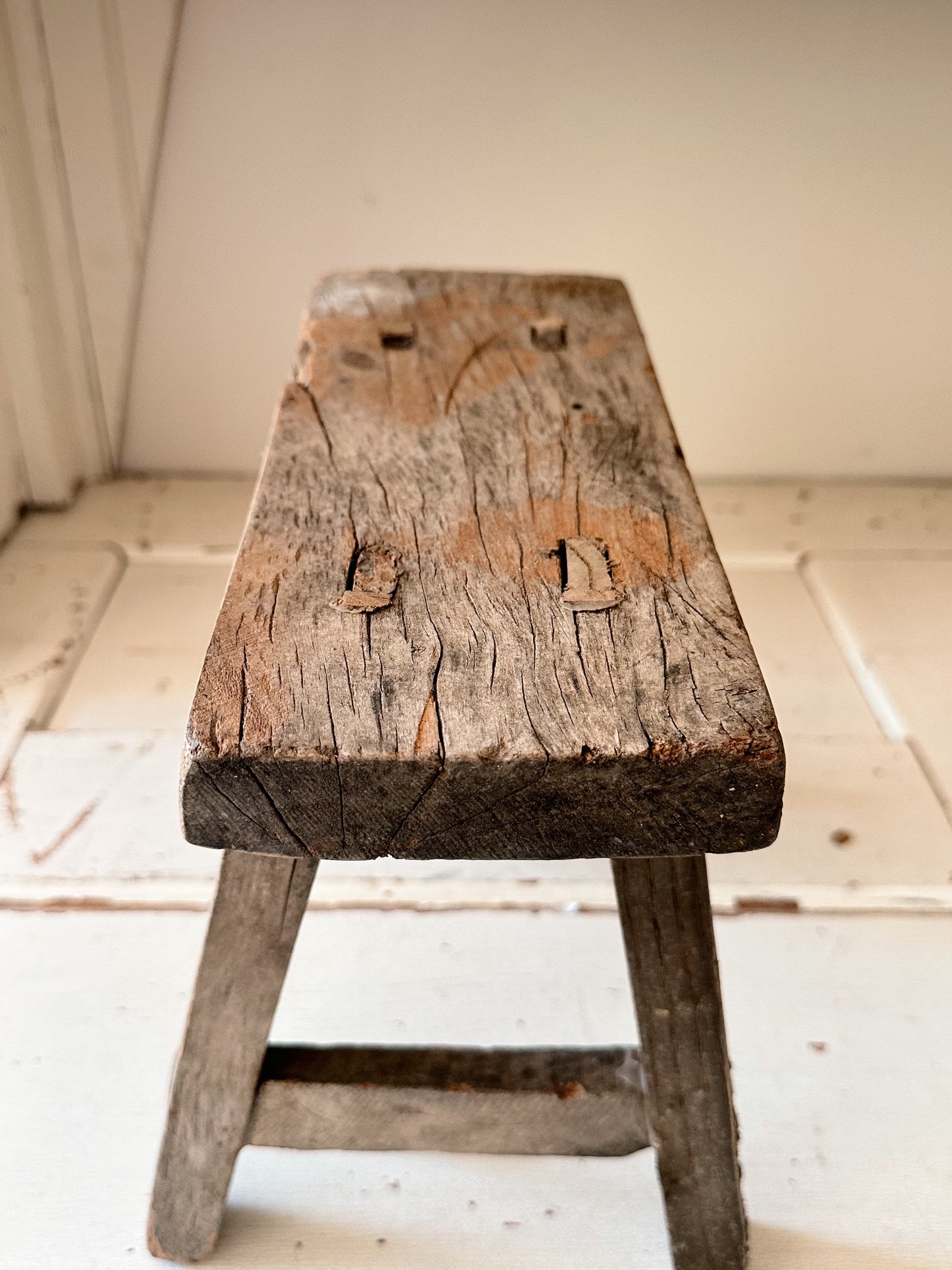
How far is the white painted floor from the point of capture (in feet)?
3.81

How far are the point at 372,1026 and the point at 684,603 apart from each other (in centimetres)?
71

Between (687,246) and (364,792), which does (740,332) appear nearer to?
(687,246)

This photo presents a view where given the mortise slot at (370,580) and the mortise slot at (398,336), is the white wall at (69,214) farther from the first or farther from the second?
the mortise slot at (370,580)

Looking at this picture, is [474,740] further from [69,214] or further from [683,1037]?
[69,214]

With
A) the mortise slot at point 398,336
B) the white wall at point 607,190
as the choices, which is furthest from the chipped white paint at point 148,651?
the mortise slot at point 398,336

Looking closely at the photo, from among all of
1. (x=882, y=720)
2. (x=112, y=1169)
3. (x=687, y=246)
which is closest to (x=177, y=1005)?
(x=112, y=1169)

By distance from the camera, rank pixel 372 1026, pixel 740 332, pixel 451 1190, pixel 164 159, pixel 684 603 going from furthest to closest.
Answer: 1. pixel 740 332
2. pixel 164 159
3. pixel 372 1026
4. pixel 451 1190
5. pixel 684 603

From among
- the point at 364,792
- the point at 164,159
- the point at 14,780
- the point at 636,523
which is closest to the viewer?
the point at 364,792

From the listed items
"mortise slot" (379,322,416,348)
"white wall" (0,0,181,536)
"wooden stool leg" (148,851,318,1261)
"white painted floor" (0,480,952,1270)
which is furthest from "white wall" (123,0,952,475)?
"wooden stool leg" (148,851,318,1261)

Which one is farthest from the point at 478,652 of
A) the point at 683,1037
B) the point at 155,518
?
the point at 155,518

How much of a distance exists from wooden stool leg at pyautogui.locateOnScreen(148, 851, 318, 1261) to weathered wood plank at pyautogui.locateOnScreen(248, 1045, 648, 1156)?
0.13 ft

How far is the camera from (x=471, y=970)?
1444mm

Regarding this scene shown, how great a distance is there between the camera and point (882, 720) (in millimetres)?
1922

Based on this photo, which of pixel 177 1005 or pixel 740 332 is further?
pixel 740 332
